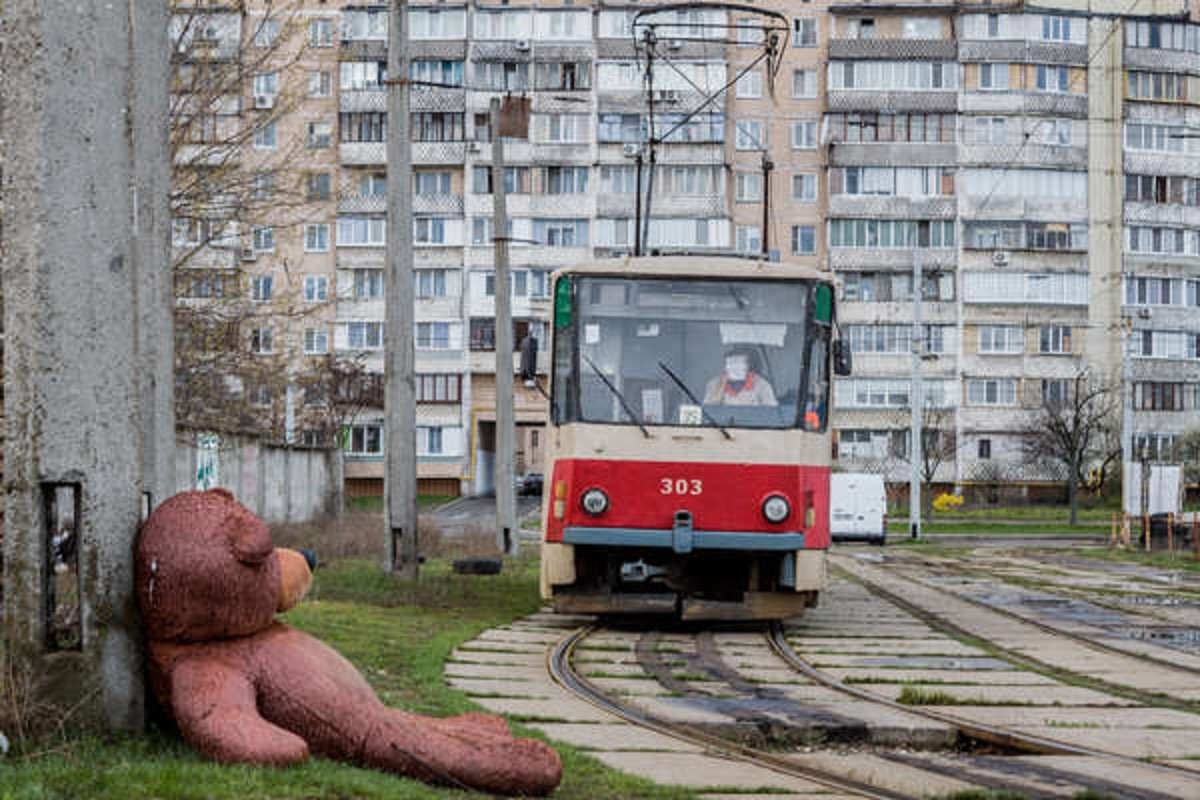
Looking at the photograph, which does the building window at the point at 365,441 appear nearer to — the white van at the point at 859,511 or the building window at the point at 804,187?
the building window at the point at 804,187

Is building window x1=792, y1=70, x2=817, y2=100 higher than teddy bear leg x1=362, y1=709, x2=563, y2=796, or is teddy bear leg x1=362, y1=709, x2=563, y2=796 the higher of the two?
building window x1=792, y1=70, x2=817, y2=100

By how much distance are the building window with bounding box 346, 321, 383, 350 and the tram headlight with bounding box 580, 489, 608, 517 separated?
207ft

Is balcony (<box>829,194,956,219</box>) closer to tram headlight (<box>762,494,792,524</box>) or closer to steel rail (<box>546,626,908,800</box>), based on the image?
tram headlight (<box>762,494,792,524</box>)

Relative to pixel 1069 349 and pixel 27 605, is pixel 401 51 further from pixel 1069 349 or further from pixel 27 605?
pixel 1069 349

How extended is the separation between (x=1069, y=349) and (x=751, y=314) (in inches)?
2581

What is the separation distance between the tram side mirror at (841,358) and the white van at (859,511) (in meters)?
33.8

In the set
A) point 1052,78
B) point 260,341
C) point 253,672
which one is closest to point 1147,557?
point 260,341

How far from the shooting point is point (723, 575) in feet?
54.6

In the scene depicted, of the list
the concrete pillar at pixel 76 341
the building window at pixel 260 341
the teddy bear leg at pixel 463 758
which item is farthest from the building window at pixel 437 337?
the teddy bear leg at pixel 463 758

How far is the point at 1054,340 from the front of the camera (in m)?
79.4

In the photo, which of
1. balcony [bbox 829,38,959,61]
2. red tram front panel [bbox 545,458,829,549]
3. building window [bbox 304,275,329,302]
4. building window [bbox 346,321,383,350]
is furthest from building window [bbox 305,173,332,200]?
balcony [bbox 829,38,959,61]

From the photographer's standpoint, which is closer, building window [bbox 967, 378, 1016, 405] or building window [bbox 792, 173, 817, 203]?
building window [bbox 792, 173, 817, 203]

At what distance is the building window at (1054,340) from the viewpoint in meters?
79.3

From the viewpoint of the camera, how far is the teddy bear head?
22.4 ft
